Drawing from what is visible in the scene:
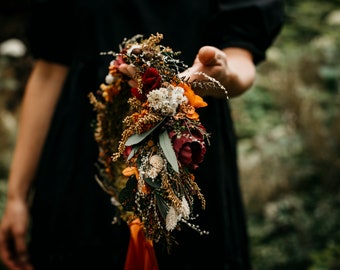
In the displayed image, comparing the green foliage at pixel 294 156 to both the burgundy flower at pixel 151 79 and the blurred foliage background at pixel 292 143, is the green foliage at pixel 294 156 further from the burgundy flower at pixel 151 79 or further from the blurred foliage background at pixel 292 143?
the burgundy flower at pixel 151 79

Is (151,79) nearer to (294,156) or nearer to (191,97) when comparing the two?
(191,97)

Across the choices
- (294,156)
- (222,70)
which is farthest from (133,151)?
(294,156)

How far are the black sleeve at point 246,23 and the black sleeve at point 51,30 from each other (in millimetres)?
517

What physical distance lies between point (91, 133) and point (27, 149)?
37cm

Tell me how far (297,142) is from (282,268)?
1.17 metres

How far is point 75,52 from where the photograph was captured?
1.51 metres

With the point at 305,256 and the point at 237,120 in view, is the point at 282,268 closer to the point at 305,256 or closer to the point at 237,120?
the point at 305,256

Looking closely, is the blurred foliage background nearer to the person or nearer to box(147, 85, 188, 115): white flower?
the person

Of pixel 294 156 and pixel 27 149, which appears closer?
pixel 27 149

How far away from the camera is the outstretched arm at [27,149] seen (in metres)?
1.63

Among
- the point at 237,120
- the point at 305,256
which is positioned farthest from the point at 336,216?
the point at 237,120

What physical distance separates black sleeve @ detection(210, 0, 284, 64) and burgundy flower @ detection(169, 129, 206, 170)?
1.71 ft

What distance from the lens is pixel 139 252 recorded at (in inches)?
42.2

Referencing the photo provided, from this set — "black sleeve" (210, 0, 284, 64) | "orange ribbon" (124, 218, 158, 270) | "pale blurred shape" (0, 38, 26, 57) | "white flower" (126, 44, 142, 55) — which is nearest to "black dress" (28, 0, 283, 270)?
"black sleeve" (210, 0, 284, 64)
